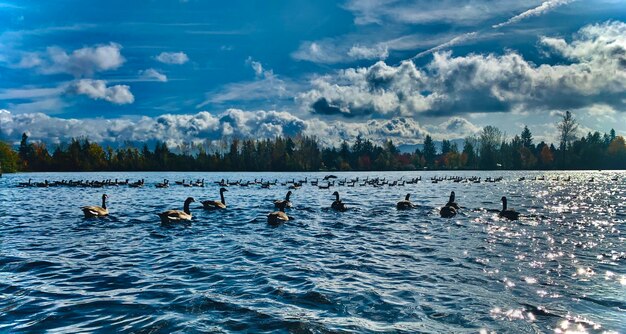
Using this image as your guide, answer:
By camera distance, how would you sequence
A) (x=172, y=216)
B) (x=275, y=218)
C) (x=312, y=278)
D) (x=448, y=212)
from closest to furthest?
(x=312, y=278), (x=275, y=218), (x=172, y=216), (x=448, y=212)

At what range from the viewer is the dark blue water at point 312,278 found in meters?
9.70

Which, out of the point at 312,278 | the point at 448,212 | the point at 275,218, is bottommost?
the point at 312,278

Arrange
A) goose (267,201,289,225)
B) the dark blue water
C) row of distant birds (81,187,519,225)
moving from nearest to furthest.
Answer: the dark blue water → goose (267,201,289,225) → row of distant birds (81,187,519,225)

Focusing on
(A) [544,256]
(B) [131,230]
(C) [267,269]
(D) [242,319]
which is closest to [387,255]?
(C) [267,269]

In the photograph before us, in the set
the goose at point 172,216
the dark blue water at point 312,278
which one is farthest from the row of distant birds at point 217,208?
the dark blue water at point 312,278

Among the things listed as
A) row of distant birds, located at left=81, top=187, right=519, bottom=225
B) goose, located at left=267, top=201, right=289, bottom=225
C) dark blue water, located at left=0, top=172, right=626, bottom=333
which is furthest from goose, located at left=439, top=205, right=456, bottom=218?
goose, located at left=267, top=201, right=289, bottom=225

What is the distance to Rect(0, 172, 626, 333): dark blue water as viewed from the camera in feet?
31.8

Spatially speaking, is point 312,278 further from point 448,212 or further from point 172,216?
point 448,212

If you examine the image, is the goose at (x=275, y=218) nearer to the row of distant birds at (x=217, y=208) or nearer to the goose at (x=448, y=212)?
the row of distant birds at (x=217, y=208)

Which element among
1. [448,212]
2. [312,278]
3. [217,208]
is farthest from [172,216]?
[448,212]

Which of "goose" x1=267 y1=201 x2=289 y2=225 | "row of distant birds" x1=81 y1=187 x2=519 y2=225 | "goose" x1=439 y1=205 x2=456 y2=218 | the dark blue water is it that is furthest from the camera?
"goose" x1=439 y1=205 x2=456 y2=218

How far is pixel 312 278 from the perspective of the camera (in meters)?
13.3

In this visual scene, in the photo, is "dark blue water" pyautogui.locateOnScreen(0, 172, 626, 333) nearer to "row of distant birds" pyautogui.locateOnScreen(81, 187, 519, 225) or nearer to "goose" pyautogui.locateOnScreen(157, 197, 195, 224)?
"goose" pyautogui.locateOnScreen(157, 197, 195, 224)

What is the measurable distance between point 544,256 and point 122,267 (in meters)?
15.8
